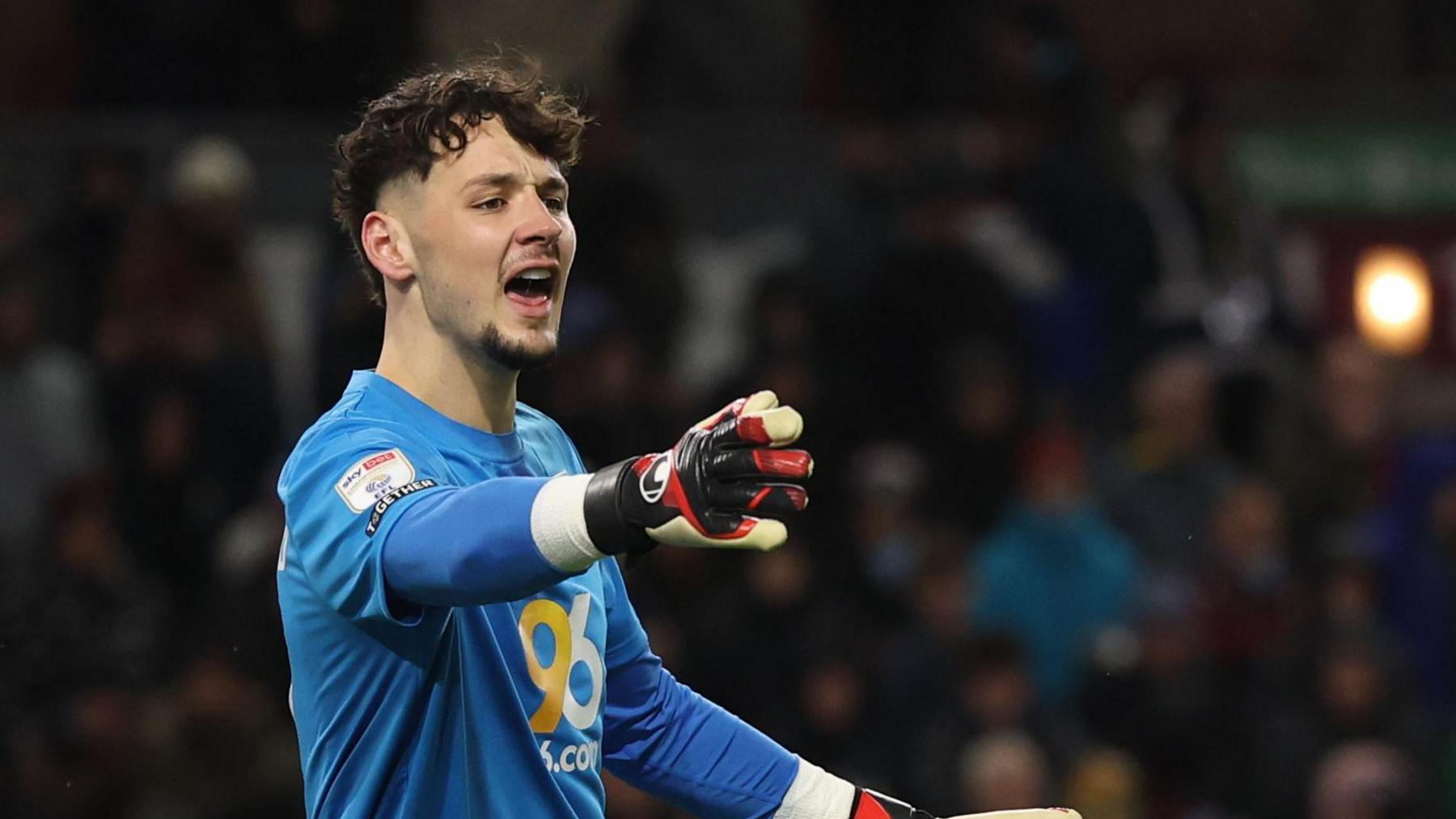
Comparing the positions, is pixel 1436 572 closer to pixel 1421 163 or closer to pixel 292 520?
pixel 1421 163

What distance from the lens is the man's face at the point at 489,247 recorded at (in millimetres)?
3422

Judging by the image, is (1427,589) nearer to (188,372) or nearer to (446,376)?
(188,372)

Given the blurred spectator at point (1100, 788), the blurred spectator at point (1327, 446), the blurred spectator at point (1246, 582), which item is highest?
the blurred spectator at point (1327, 446)

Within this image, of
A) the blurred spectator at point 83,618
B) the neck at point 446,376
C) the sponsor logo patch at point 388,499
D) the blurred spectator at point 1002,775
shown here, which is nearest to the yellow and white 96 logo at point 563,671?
the neck at point 446,376

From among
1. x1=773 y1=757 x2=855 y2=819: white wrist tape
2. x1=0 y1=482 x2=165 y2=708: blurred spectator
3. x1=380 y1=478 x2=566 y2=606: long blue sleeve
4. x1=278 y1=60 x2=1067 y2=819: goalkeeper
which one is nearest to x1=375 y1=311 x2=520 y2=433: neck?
x1=278 y1=60 x2=1067 y2=819: goalkeeper

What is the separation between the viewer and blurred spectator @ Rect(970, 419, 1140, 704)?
7.97 m

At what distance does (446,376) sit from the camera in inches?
138

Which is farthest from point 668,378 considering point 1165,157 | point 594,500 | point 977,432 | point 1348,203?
point 594,500

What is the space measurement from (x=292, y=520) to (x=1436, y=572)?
6.15m

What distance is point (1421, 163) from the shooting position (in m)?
9.88

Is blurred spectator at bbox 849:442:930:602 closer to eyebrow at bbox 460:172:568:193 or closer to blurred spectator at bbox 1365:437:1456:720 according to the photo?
blurred spectator at bbox 1365:437:1456:720

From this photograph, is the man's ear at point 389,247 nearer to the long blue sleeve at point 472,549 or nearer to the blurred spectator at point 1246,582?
the long blue sleeve at point 472,549

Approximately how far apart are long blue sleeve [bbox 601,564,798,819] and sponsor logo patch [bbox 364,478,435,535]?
2.45ft

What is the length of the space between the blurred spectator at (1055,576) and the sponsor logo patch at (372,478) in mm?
4996
